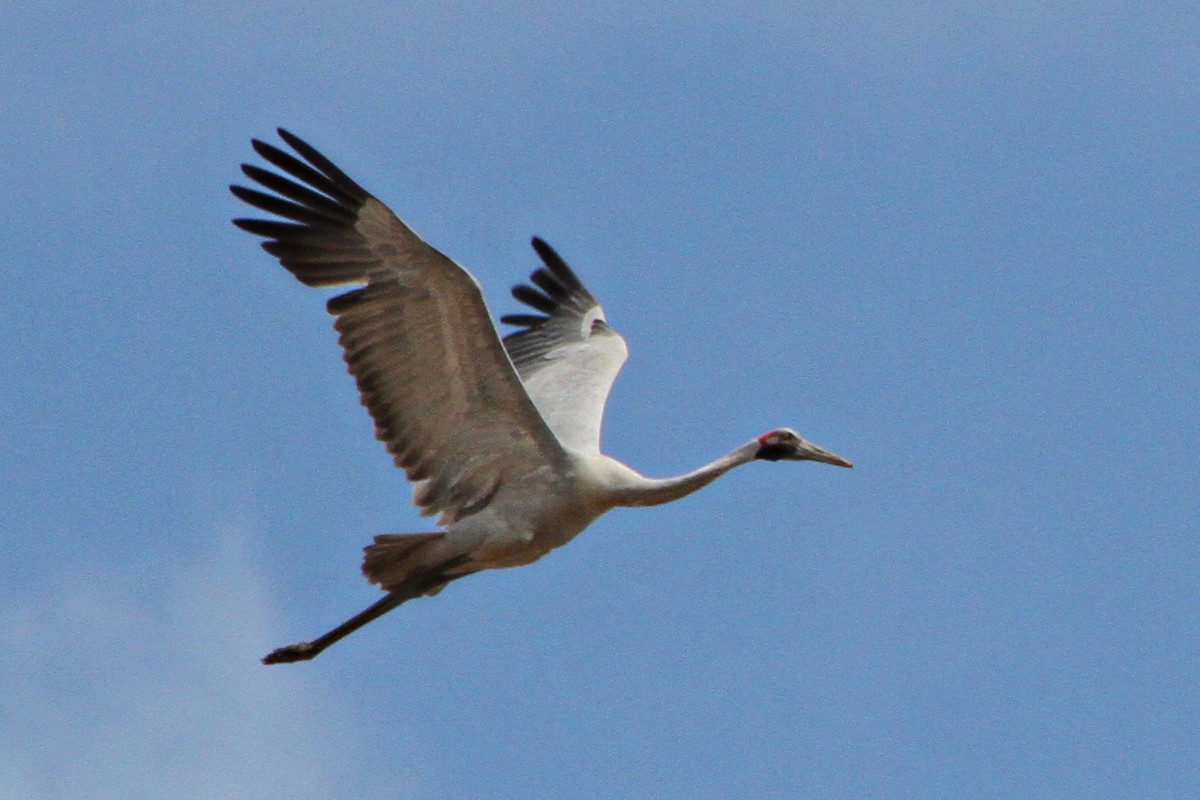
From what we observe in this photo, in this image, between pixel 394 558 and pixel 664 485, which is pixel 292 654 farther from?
pixel 664 485

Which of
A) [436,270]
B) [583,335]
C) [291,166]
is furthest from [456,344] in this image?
[583,335]

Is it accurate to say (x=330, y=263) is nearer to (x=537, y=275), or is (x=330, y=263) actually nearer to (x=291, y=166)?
(x=291, y=166)

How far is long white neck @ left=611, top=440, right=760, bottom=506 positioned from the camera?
14289mm

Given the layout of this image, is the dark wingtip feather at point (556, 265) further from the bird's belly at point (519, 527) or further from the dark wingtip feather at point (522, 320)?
the bird's belly at point (519, 527)

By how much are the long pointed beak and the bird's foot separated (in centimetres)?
367

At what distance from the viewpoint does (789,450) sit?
49.4 feet

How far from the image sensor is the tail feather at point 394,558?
1429 cm

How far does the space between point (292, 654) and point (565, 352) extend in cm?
384

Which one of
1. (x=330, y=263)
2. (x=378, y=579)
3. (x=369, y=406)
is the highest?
(x=330, y=263)

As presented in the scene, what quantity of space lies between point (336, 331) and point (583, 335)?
403cm

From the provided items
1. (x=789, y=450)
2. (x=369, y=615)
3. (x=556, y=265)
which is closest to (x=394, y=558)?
(x=369, y=615)

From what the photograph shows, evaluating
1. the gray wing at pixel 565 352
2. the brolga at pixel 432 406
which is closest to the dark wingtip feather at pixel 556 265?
the gray wing at pixel 565 352

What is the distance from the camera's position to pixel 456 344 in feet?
45.5

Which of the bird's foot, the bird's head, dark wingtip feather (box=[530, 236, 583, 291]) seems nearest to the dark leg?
the bird's foot
